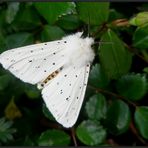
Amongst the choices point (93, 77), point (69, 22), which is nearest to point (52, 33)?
point (69, 22)

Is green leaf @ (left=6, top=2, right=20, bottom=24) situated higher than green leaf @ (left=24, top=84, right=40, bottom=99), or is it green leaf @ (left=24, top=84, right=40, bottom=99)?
green leaf @ (left=6, top=2, right=20, bottom=24)

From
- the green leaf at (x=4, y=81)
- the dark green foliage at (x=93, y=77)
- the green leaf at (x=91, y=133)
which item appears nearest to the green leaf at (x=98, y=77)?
the dark green foliage at (x=93, y=77)

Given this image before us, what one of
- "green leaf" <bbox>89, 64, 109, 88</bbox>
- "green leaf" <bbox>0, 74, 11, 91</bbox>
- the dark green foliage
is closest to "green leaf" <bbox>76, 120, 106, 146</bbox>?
the dark green foliage

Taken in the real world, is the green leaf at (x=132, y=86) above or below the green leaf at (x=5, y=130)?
above

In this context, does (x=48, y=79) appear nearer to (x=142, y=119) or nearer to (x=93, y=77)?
(x=93, y=77)

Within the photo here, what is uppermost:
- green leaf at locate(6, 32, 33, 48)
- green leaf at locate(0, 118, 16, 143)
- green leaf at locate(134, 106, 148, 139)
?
green leaf at locate(6, 32, 33, 48)

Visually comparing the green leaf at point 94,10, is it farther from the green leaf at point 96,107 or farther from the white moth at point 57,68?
the green leaf at point 96,107

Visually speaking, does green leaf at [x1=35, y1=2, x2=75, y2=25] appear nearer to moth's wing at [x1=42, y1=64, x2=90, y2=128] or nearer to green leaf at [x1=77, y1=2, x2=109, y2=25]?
green leaf at [x1=77, y1=2, x2=109, y2=25]
